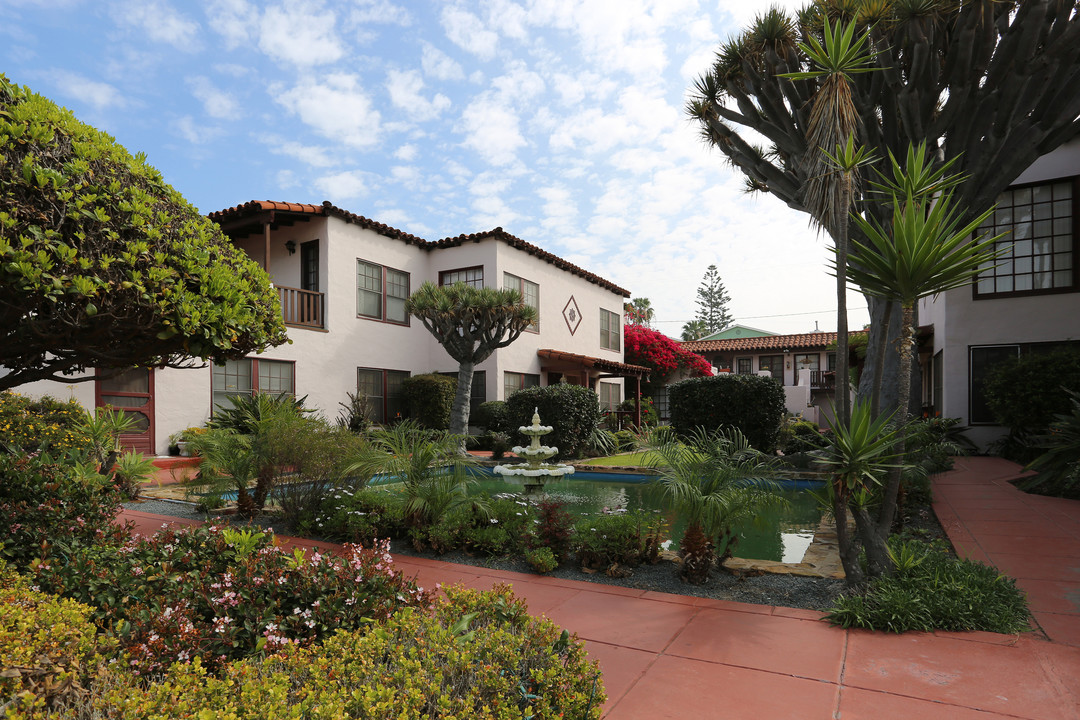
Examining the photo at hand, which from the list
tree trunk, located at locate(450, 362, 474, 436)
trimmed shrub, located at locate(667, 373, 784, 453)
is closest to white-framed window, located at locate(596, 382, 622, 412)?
tree trunk, located at locate(450, 362, 474, 436)

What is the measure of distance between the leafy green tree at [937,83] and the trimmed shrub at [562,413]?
6.59 metres

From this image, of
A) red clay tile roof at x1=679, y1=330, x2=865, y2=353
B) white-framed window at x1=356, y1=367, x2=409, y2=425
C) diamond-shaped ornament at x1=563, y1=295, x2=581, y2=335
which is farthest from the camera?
red clay tile roof at x1=679, y1=330, x2=865, y2=353

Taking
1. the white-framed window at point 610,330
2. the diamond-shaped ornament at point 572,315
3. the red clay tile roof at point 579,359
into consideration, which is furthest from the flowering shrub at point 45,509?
the white-framed window at point 610,330

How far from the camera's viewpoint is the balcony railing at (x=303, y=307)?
48.3ft

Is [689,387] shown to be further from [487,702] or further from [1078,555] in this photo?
[487,702]

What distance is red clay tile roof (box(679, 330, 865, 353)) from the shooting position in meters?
29.8

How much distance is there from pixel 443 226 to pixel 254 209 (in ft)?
22.2

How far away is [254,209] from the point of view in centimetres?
1395

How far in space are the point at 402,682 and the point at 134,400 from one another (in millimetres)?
12612

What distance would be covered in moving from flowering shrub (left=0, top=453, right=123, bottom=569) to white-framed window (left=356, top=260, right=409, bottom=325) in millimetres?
11926

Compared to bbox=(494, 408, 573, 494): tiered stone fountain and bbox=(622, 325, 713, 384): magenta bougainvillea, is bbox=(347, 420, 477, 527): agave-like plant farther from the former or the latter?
bbox=(622, 325, 713, 384): magenta bougainvillea

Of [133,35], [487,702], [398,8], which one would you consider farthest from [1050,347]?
[133,35]

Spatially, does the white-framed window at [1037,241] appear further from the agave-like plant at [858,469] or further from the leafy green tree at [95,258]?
the leafy green tree at [95,258]

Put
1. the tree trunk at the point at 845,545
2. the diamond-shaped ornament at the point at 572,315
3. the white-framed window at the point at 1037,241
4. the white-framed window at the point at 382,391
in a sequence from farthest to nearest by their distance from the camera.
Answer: the diamond-shaped ornament at the point at 572,315
the white-framed window at the point at 382,391
the white-framed window at the point at 1037,241
the tree trunk at the point at 845,545
